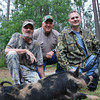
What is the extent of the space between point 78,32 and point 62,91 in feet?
6.91

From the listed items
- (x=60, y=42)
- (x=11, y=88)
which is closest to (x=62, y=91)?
(x=11, y=88)

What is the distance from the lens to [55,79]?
302cm

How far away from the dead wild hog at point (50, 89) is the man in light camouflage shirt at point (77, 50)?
123 centimetres

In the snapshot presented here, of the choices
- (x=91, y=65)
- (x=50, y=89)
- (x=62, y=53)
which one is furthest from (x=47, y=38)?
(x=50, y=89)

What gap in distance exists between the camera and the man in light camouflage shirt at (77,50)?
433 cm

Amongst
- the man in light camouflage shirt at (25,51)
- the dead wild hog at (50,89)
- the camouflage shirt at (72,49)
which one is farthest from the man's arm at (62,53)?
the dead wild hog at (50,89)

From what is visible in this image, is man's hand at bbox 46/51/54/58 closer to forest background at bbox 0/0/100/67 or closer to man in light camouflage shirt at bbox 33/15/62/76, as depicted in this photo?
man in light camouflage shirt at bbox 33/15/62/76

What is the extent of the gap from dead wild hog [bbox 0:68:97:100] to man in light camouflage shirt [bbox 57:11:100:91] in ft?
4.02

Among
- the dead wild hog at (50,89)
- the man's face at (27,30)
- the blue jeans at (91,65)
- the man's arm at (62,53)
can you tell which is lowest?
the dead wild hog at (50,89)

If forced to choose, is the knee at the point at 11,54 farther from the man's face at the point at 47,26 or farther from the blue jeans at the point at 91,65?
the blue jeans at the point at 91,65

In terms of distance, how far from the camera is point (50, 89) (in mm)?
2867

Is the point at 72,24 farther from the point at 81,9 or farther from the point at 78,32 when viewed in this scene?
the point at 81,9

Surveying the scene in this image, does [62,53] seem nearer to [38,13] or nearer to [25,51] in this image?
[25,51]

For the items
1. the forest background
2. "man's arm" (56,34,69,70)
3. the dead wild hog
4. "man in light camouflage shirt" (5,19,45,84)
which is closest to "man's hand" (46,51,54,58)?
"man in light camouflage shirt" (5,19,45,84)
